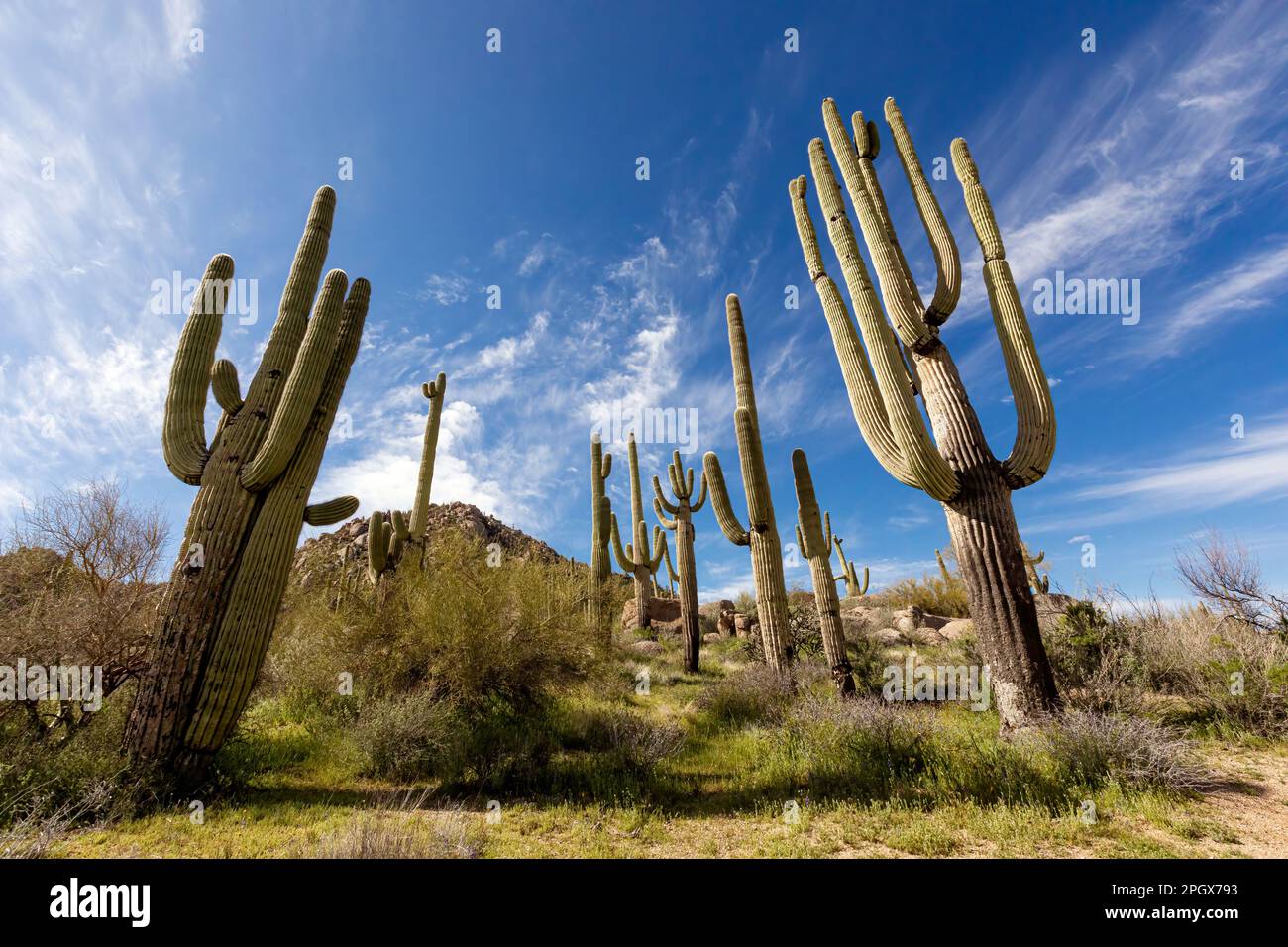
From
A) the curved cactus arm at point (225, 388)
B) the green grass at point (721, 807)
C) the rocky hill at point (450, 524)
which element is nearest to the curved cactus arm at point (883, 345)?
the green grass at point (721, 807)

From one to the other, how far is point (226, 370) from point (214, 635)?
329 centimetres

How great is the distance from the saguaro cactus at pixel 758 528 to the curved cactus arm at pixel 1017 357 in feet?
14.3

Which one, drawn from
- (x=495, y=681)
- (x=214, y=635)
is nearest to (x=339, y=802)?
(x=214, y=635)

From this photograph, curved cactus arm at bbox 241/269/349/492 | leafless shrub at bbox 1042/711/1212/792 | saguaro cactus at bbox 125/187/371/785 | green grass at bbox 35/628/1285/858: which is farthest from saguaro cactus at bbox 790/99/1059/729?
saguaro cactus at bbox 125/187/371/785

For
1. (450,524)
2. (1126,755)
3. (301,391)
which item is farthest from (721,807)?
(450,524)

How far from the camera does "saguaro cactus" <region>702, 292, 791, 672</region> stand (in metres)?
9.62

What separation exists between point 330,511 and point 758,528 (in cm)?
713

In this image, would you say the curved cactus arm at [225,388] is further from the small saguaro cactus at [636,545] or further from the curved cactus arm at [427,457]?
the small saguaro cactus at [636,545]

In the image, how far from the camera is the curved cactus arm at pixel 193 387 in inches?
240

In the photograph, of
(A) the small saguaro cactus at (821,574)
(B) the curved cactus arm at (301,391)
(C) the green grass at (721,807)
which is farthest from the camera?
(A) the small saguaro cactus at (821,574)

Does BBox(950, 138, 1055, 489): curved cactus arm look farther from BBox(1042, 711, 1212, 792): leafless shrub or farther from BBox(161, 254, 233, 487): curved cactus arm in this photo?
BBox(161, 254, 233, 487): curved cactus arm

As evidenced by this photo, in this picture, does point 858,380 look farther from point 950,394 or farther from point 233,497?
point 233,497
